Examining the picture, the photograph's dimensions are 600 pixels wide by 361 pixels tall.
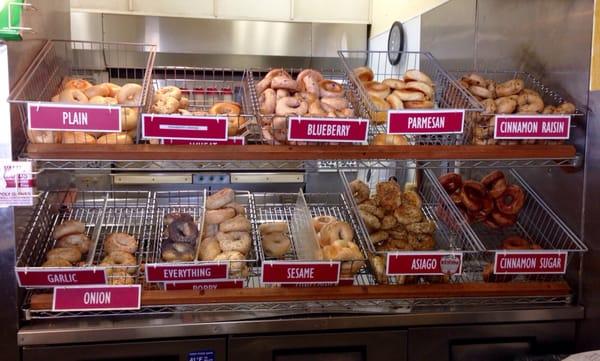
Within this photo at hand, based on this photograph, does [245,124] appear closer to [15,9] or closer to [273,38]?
[15,9]

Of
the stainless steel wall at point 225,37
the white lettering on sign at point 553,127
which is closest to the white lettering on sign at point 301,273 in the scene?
the white lettering on sign at point 553,127

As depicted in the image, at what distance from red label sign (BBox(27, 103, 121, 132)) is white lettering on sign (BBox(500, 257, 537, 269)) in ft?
3.23

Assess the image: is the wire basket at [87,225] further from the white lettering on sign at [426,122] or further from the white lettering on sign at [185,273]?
the white lettering on sign at [426,122]

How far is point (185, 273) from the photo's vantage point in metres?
1.33

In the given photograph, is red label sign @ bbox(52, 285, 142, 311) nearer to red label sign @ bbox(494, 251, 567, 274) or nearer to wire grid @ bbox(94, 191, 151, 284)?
wire grid @ bbox(94, 191, 151, 284)

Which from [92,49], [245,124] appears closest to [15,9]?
[245,124]

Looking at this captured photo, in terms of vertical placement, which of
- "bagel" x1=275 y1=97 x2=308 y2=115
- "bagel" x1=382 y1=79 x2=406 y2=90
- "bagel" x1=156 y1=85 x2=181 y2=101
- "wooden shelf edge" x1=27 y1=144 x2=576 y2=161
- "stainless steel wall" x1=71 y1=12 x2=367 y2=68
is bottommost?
"wooden shelf edge" x1=27 y1=144 x2=576 y2=161

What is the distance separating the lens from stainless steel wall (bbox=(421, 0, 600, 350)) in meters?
1.48

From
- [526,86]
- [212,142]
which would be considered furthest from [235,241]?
[526,86]

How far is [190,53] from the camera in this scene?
3.80 m

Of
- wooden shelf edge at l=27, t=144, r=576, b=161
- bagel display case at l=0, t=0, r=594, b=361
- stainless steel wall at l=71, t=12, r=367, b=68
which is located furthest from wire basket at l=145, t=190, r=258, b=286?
stainless steel wall at l=71, t=12, r=367, b=68

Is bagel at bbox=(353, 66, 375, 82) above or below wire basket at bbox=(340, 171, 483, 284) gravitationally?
above

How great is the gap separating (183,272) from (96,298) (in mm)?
202

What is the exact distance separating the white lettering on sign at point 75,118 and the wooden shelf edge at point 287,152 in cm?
8
